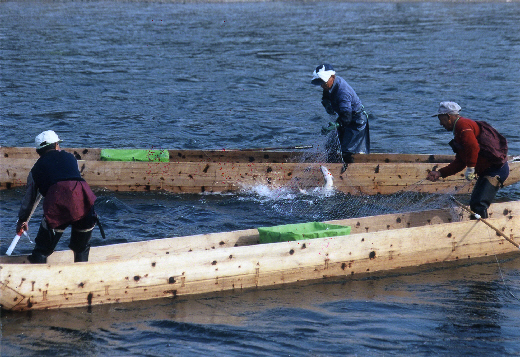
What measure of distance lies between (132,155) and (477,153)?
6.03 metres

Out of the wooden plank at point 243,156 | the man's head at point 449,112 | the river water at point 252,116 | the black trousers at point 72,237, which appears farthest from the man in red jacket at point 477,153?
the black trousers at point 72,237

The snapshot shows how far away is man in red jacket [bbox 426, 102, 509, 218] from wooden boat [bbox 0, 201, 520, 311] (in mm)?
386

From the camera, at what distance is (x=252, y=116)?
698 inches

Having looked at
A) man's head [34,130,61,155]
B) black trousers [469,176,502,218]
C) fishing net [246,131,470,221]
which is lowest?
fishing net [246,131,470,221]

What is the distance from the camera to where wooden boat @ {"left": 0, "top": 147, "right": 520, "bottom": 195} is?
11.1 metres

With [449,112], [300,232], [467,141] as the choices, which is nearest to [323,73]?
[449,112]

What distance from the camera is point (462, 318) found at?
7.43m

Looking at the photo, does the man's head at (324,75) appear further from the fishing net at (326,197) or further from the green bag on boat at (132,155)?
A: the green bag on boat at (132,155)

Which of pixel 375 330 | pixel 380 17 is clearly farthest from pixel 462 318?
pixel 380 17

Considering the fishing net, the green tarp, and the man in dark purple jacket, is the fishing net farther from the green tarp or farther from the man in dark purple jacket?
the man in dark purple jacket

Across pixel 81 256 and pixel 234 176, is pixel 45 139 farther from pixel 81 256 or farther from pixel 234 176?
pixel 234 176

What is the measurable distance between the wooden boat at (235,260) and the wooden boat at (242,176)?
203 centimetres

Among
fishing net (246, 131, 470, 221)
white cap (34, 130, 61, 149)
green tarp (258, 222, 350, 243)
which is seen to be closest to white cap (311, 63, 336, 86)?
fishing net (246, 131, 470, 221)

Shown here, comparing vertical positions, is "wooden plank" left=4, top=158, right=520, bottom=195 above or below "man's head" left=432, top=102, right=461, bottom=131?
below
